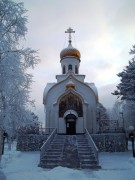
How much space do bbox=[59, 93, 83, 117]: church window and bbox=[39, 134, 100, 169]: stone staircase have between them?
6.12 metres

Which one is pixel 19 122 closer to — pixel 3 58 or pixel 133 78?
pixel 3 58

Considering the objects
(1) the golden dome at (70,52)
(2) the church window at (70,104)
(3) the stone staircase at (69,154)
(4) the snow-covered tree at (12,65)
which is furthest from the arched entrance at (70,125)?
(4) the snow-covered tree at (12,65)

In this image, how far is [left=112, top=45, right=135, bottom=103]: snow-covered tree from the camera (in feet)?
61.3

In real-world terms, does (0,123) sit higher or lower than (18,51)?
lower

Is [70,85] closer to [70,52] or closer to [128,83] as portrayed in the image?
[70,52]

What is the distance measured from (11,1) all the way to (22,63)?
9.57 ft

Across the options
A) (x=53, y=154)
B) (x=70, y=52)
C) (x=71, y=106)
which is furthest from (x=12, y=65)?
(x=70, y=52)

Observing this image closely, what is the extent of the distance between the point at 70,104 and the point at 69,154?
1086cm

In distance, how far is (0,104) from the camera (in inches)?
389

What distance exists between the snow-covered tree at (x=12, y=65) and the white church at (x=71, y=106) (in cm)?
1549

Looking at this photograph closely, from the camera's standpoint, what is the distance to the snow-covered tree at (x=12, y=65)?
31.3ft

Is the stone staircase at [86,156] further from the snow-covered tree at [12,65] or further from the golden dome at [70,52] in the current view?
the golden dome at [70,52]

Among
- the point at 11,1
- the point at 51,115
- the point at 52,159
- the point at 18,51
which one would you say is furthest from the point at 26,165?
the point at 51,115

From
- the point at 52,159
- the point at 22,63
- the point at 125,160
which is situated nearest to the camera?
the point at 22,63
